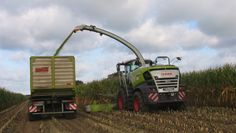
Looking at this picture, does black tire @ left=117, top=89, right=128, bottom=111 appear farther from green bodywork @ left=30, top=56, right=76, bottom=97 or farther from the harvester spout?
the harvester spout

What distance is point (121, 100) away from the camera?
23.2 m

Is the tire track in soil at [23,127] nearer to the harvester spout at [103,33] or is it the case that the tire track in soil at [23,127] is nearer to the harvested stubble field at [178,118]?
the harvested stubble field at [178,118]

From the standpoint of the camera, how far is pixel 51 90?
21.4 meters

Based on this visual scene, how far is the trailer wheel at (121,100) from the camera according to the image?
73.8 ft

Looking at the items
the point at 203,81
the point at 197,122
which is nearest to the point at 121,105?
the point at 203,81

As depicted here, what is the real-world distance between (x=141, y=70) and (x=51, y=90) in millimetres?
4515

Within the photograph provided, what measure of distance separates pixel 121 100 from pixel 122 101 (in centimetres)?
27

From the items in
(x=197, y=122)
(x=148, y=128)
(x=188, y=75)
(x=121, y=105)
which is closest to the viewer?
(x=148, y=128)

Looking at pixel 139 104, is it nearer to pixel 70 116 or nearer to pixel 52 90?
pixel 70 116

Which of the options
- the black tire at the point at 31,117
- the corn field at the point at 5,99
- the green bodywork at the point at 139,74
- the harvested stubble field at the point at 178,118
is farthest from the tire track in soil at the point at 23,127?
the corn field at the point at 5,99

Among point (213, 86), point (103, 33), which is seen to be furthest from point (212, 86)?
point (103, 33)

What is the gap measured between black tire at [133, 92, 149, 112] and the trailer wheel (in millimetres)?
1260

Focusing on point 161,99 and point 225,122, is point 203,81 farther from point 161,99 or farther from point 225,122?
point 225,122

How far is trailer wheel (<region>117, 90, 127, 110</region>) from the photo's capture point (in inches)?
886
